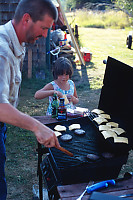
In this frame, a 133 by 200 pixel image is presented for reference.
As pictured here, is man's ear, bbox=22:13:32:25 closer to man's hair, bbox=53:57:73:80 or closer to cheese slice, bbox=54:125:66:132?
cheese slice, bbox=54:125:66:132

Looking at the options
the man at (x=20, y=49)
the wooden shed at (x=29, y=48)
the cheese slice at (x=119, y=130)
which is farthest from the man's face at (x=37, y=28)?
the wooden shed at (x=29, y=48)

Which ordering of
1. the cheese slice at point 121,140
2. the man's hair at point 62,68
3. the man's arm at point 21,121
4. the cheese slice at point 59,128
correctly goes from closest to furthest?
the man's arm at point 21,121, the cheese slice at point 121,140, the cheese slice at point 59,128, the man's hair at point 62,68

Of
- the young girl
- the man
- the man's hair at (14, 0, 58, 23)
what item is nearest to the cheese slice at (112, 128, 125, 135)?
the man

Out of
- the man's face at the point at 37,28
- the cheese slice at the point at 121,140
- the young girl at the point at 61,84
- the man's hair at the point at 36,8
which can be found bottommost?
the cheese slice at the point at 121,140

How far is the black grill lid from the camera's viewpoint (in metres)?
2.29

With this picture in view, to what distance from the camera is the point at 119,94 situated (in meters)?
2.49

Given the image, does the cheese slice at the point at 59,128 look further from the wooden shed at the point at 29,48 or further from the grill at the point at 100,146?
the wooden shed at the point at 29,48

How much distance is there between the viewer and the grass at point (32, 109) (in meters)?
3.47

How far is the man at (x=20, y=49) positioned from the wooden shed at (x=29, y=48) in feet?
19.6

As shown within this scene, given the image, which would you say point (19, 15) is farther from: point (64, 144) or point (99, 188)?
A: point (99, 188)

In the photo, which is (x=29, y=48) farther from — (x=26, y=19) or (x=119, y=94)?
(x=26, y=19)

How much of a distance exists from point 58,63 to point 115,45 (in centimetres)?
1113

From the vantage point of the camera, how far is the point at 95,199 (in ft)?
3.15

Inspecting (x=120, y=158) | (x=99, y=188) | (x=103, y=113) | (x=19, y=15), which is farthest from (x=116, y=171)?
(x=19, y=15)
